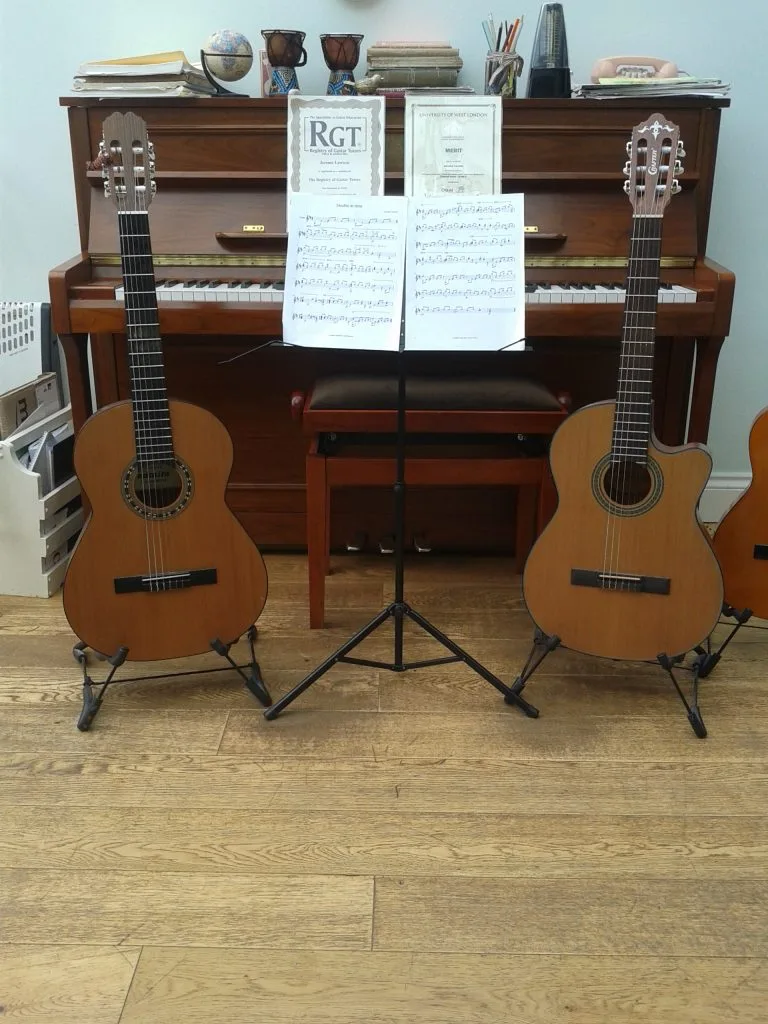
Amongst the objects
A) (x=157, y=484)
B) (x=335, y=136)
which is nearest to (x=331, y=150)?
(x=335, y=136)

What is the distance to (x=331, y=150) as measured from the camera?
1.85m

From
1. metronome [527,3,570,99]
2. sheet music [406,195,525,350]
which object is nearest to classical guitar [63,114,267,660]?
sheet music [406,195,525,350]

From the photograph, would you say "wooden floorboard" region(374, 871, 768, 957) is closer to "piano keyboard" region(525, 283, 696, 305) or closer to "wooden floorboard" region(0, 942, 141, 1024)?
"wooden floorboard" region(0, 942, 141, 1024)

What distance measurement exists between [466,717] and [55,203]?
1.90 meters

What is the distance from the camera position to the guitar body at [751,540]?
184 centimetres

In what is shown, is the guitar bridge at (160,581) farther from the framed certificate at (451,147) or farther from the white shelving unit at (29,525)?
the framed certificate at (451,147)

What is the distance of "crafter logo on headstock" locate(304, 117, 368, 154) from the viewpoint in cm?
185

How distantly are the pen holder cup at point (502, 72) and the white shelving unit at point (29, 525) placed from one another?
149 cm

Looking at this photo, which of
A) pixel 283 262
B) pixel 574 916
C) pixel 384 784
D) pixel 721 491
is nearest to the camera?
pixel 574 916

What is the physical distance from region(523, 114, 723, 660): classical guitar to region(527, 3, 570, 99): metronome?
1.90 feet

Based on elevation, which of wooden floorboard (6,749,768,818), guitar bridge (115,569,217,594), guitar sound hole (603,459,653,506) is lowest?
wooden floorboard (6,749,768,818)

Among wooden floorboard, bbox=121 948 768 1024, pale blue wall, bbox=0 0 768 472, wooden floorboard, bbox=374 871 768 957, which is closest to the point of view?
wooden floorboard, bbox=121 948 768 1024

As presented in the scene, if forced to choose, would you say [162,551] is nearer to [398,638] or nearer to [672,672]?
[398,638]

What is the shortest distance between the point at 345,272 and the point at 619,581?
2.68 ft
